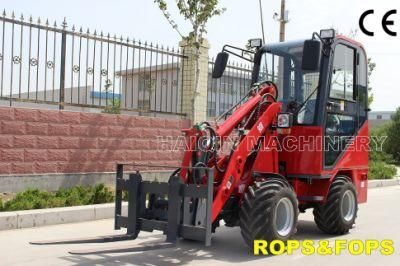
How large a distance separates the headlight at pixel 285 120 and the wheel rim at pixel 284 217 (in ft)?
3.51

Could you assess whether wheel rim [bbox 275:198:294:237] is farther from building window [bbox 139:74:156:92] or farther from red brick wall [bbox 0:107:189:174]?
building window [bbox 139:74:156:92]

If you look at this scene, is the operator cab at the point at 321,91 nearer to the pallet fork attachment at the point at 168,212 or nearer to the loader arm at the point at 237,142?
the loader arm at the point at 237,142

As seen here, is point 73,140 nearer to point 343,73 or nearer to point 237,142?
point 237,142

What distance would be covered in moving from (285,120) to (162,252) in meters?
2.47

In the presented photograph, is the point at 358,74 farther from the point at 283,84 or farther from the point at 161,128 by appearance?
the point at 161,128

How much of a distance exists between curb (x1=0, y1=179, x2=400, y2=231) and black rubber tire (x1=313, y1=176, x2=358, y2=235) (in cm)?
305

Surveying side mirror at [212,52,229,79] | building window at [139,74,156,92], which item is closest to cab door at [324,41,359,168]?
side mirror at [212,52,229,79]

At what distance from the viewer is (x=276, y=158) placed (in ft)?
24.3

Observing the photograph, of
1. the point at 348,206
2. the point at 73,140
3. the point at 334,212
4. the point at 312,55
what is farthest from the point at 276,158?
the point at 73,140

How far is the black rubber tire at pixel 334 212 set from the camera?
26.1 feet

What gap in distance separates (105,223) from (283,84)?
380cm

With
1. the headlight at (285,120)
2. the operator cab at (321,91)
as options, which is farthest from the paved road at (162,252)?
the headlight at (285,120)

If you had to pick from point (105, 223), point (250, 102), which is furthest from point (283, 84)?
point (105, 223)

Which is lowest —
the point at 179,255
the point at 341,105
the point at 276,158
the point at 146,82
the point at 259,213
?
the point at 179,255
